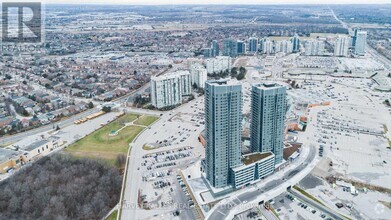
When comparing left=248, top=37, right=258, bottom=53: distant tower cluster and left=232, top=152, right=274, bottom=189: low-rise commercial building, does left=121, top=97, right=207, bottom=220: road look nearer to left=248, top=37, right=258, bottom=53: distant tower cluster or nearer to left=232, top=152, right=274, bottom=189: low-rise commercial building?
left=232, top=152, right=274, bottom=189: low-rise commercial building

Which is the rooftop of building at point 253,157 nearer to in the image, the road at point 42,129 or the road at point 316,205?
the road at point 316,205

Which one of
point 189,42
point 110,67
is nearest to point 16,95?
point 110,67

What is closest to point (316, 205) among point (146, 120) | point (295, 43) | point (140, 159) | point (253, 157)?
point (253, 157)

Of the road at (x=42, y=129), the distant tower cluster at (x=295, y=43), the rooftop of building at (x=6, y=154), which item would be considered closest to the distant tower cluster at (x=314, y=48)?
the distant tower cluster at (x=295, y=43)

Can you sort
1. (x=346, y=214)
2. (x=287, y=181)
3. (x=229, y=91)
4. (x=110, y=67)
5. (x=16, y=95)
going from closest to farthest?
(x=346, y=214) < (x=229, y=91) < (x=287, y=181) < (x=16, y=95) < (x=110, y=67)

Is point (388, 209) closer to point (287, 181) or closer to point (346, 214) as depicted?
point (346, 214)

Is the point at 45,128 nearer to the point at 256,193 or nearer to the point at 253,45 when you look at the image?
the point at 256,193

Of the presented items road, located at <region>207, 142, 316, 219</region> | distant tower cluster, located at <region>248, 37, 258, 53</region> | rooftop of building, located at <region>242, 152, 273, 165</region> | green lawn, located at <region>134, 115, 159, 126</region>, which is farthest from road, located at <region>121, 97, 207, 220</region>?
distant tower cluster, located at <region>248, 37, 258, 53</region>
